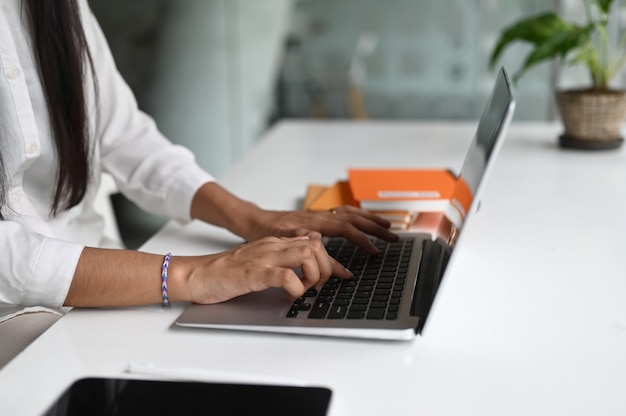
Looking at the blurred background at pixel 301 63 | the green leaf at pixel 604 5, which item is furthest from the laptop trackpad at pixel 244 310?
the blurred background at pixel 301 63

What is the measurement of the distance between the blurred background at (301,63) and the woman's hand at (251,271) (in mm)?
2297

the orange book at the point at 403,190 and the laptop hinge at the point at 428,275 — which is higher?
the laptop hinge at the point at 428,275

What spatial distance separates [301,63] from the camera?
3.32 meters

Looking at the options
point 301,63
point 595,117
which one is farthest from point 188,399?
point 301,63

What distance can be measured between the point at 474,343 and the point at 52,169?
71cm

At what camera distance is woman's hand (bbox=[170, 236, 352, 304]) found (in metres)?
0.95

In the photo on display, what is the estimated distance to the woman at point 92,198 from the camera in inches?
38.0

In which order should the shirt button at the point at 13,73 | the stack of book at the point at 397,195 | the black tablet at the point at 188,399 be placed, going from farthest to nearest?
the stack of book at the point at 397,195 → the shirt button at the point at 13,73 → the black tablet at the point at 188,399

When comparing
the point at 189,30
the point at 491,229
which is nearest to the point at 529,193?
the point at 491,229

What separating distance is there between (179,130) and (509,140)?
5.98 ft

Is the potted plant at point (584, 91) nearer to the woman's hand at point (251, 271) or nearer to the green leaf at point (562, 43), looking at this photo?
the green leaf at point (562, 43)

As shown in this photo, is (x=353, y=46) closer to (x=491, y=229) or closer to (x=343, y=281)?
(x=491, y=229)

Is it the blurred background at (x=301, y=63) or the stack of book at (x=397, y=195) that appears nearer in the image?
the stack of book at (x=397, y=195)

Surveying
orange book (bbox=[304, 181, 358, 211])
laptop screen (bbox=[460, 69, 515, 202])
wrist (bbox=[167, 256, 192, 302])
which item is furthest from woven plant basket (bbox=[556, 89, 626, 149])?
wrist (bbox=[167, 256, 192, 302])
